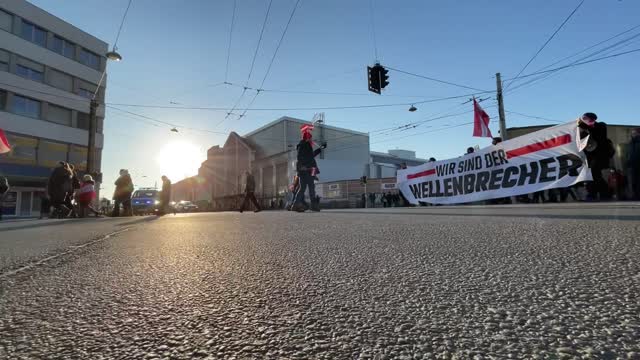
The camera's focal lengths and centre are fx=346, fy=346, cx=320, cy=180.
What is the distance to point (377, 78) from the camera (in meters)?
16.4

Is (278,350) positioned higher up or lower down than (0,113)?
lower down

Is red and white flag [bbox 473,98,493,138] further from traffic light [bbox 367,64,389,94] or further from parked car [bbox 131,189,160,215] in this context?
parked car [bbox 131,189,160,215]

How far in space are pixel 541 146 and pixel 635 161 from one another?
4862 millimetres

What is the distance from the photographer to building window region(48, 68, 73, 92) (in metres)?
26.2

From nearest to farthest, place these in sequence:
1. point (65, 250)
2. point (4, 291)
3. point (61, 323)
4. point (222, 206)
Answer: point (61, 323), point (4, 291), point (65, 250), point (222, 206)

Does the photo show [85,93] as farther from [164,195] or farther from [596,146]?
[596,146]

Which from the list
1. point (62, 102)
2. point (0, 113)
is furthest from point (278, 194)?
point (0, 113)

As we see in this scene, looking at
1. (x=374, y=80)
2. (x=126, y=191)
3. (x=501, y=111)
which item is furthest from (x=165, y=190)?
(x=501, y=111)

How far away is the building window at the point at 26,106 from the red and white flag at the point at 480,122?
1163 inches

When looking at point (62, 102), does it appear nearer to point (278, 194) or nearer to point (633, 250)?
point (278, 194)

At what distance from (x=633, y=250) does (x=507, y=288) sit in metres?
1.03

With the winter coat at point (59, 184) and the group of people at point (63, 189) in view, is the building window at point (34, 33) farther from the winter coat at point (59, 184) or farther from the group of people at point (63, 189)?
the winter coat at point (59, 184)

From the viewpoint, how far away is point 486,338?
2.31ft

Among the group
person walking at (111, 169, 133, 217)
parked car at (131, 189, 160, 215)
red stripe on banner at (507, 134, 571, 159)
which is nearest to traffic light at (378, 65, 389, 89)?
red stripe on banner at (507, 134, 571, 159)
